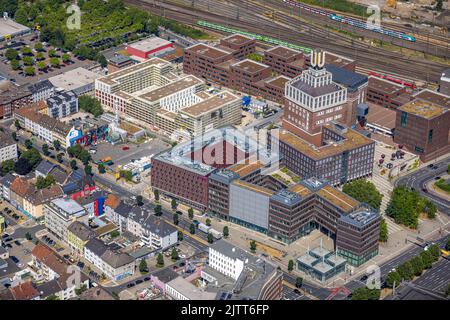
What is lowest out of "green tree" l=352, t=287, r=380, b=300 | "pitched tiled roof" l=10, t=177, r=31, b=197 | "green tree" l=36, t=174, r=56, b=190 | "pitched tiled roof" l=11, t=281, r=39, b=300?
"green tree" l=352, t=287, r=380, b=300

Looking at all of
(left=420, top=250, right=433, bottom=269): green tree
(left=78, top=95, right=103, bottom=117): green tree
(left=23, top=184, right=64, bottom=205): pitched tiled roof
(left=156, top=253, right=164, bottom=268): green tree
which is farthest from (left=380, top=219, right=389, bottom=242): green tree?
(left=78, top=95, right=103, bottom=117): green tree

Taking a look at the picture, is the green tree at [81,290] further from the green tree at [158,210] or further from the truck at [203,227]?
the truck at [203,227]

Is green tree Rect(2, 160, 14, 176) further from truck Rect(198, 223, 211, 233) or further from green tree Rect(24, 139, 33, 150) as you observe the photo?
truck Rect(198, 223, 211, 233)

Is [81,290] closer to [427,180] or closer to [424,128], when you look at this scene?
[427,180]

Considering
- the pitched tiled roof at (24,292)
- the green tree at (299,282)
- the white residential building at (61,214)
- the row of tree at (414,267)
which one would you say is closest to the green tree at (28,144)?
A: the white residential building at (61,214)

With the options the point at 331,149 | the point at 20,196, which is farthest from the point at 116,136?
the point at 331,149

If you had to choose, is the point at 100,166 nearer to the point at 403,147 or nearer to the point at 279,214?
the point at 279,214
